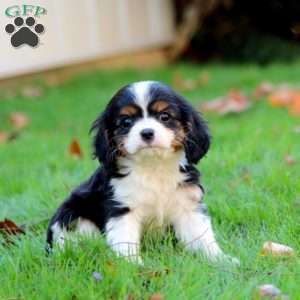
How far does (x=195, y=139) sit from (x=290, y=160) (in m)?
1.47

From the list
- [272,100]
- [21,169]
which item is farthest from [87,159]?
[272,100]

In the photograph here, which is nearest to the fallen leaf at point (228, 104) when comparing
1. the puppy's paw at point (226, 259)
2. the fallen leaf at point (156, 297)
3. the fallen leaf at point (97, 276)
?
the puppy's paw at point (226, 259)

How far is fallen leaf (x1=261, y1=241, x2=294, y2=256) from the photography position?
346 cm

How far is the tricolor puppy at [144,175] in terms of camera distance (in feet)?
12.0

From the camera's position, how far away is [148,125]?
358cm

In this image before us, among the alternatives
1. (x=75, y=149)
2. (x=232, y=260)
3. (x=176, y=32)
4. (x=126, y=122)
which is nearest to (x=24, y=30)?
(x=75, y=149)

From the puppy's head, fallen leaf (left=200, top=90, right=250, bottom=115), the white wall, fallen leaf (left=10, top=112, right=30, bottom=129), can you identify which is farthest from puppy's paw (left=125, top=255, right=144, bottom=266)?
the white wall

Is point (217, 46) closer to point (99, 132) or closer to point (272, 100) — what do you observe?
point (272, 100)

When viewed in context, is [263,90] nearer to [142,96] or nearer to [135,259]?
[142,96]

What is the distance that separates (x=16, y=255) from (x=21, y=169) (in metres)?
2.09

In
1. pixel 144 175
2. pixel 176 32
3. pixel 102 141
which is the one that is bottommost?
pixel 176 32

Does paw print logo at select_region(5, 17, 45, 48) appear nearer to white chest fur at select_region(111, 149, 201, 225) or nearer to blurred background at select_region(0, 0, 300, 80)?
white chest fur at select_region(111, 149, 201, 225)

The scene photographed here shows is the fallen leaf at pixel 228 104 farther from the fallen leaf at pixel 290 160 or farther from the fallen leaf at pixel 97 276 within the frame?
the fallen leaf at pixel 97 276

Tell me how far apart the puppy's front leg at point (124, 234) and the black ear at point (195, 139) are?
42cm
